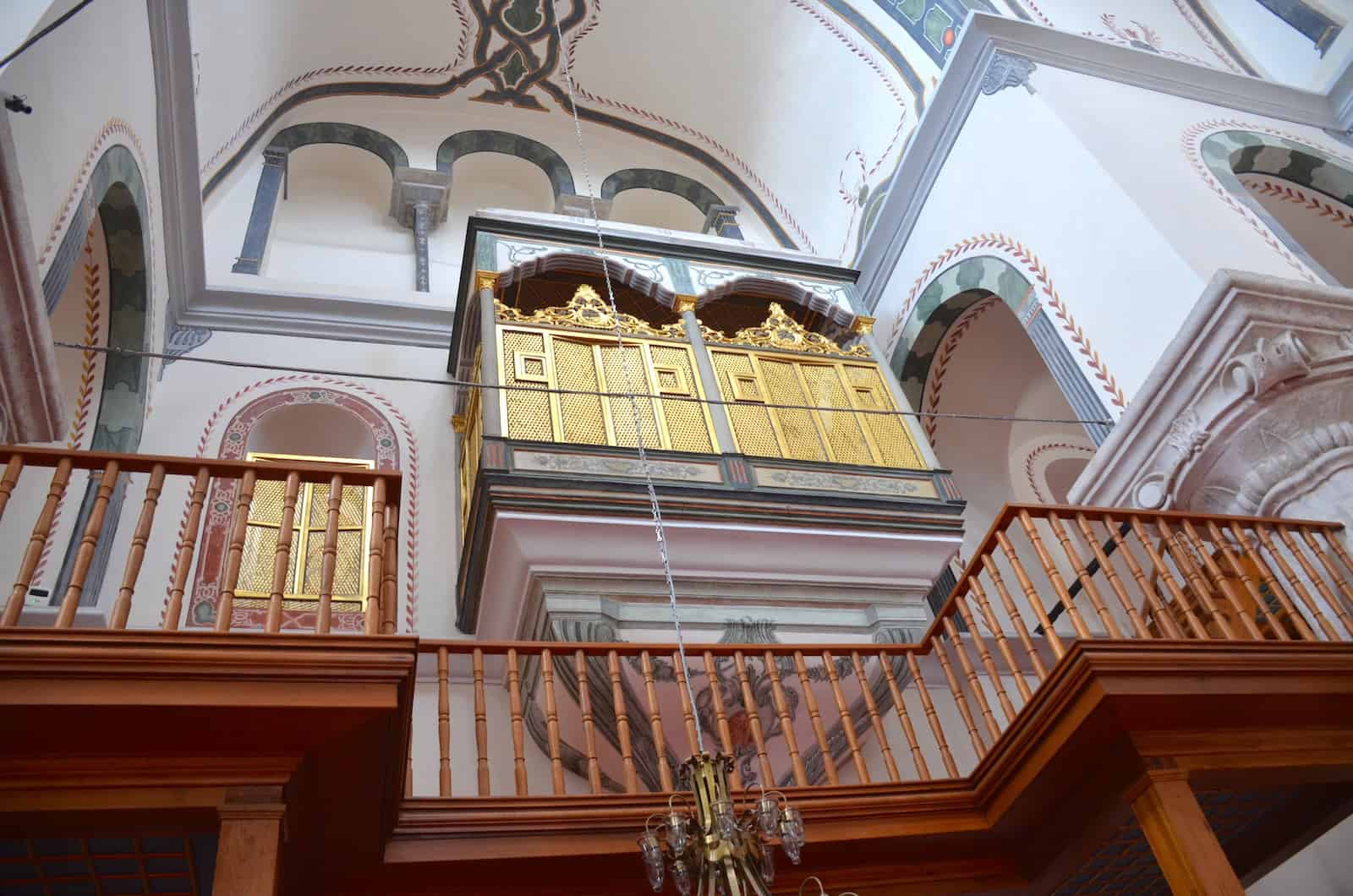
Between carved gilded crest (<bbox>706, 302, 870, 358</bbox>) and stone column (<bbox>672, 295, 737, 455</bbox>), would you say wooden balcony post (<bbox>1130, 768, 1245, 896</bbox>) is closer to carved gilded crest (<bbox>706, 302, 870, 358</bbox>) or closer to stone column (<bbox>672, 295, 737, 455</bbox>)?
stone column (<bbox>672, 295, 737, 455</bbox>)

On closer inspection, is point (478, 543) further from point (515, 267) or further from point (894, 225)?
point (894, 225)

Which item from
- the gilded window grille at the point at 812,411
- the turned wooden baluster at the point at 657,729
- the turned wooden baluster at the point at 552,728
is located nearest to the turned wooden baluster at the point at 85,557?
the turned wooden baluster at the point at 552,728

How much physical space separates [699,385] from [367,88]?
603 cm

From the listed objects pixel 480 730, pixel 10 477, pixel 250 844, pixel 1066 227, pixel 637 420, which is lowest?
pixel 250 844

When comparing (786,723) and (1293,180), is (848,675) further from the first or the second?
(1293,180)

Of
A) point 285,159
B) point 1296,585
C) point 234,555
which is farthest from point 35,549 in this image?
point 285,159

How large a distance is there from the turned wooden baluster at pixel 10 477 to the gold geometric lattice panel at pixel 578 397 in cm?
305

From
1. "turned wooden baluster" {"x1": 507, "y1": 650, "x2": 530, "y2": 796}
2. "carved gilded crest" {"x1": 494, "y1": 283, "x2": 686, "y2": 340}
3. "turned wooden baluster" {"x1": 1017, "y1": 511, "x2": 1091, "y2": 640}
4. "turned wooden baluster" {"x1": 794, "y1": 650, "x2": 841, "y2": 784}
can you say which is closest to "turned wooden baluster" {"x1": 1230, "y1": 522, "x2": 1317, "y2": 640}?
"turned wooden baluster" {"x1": 1017, "y1": 511, "x2": 1091, "y2": 640}

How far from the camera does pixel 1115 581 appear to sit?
14.6ft

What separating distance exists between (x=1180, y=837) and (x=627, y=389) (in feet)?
13.1

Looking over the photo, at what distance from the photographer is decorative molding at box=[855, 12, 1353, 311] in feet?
26.2

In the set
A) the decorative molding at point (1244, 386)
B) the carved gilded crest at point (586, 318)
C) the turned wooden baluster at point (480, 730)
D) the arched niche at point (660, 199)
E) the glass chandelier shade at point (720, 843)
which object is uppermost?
the arched niche at point (660, 199)

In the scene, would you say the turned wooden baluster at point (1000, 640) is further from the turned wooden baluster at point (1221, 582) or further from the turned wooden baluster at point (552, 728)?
the turned wooden baluster at point (552, 728)

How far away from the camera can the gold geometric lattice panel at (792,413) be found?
691 centimetres
